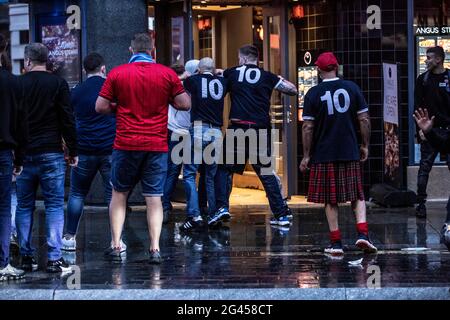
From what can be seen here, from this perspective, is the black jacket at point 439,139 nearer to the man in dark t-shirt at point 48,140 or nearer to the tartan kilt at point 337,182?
the tartan kilt at point 337,182

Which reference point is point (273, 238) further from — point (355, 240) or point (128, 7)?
point (128, 7)

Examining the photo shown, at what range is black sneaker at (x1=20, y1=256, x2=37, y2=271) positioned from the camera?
9.13 m

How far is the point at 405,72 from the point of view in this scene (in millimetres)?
13438

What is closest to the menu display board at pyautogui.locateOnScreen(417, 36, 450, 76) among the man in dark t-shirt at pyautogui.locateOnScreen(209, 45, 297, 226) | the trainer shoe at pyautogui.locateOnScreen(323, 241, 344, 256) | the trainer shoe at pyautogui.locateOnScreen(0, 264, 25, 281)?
the man in dark t-shirt at pyautogui.locateOnScreen(209, 45, 297, 226)

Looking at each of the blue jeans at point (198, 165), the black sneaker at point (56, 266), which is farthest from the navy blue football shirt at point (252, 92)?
the black sneaker at point (56, 266)

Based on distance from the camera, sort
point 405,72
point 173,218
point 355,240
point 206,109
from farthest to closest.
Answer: point 405,72 < point 173,218 < point 206,109 < point 355,240

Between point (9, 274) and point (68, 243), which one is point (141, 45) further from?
point (9, 274)

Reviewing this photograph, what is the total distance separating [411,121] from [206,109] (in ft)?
10.7

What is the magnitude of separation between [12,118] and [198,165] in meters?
3.51

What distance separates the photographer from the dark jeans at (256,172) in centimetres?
1142

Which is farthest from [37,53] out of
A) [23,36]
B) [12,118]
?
[23,36]

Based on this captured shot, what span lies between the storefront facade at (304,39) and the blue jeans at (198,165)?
218 cm

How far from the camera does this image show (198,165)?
38.5 feet
